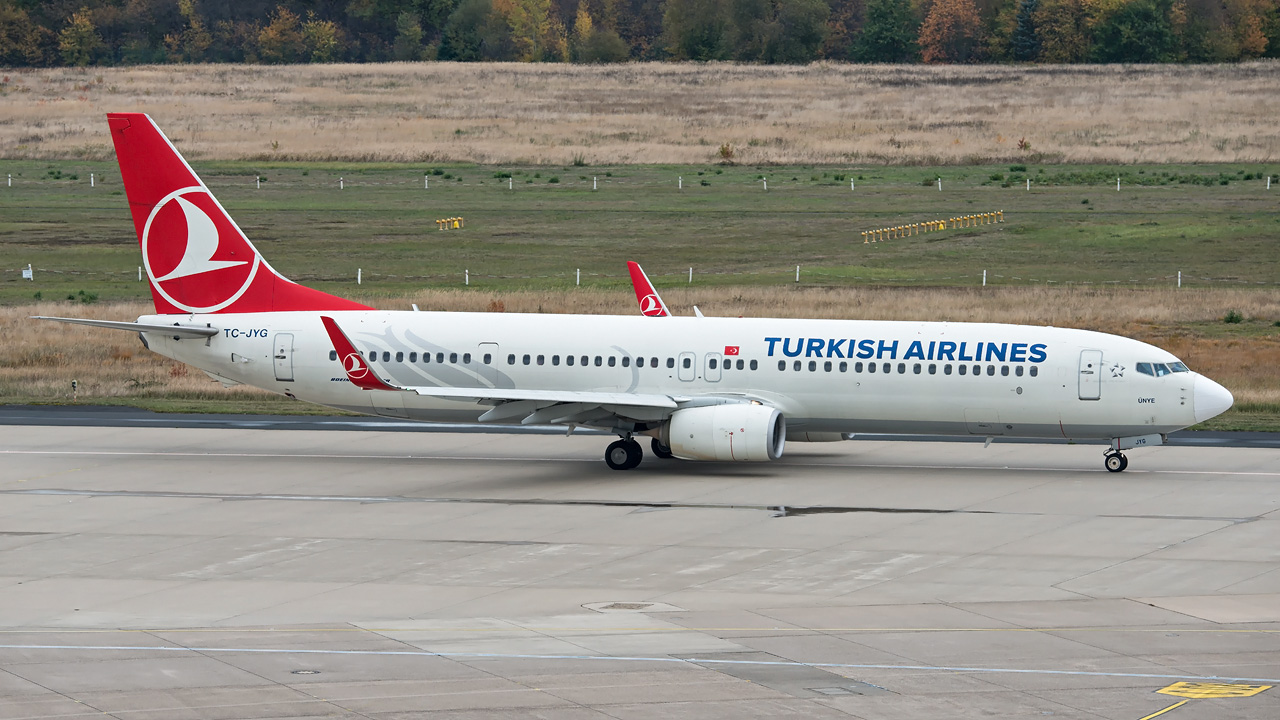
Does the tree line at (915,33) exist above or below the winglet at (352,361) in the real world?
above

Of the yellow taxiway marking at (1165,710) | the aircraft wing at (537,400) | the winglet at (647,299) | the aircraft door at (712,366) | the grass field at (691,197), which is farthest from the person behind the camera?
the grass field at (691,197)

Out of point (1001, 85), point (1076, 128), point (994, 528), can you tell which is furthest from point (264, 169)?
point (994, 528)

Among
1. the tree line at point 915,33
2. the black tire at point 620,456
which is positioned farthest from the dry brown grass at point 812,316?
the tree line at point 915,33

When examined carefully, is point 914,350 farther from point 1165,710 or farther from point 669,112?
point 669,112

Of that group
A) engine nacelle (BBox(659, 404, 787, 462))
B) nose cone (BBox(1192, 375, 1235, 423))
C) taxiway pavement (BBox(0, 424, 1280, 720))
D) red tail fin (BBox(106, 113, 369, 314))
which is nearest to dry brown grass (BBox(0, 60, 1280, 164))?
red tail fin (BBox(106, 113, 369, 314))

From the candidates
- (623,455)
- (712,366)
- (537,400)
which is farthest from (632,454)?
(537,400)

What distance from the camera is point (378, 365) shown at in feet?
133

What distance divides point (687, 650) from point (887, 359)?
16244mm

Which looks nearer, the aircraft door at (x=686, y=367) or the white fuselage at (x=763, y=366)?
the white fuselage at (x=763, y=366)

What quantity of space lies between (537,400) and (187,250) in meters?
10.9

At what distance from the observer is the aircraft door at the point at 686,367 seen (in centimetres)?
3888

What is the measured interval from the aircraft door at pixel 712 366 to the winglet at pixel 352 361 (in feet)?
24.1

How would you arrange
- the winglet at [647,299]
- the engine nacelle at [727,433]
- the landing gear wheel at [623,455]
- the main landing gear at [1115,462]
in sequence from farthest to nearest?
the winglet at [647,299] < the landing gear wheel at [623,455] < the main landing gear at [1115,462] < the engine nacelle at [727,433]

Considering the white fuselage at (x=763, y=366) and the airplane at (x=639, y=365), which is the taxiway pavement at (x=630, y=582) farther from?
the white fuselage at (x=763, y=366)
